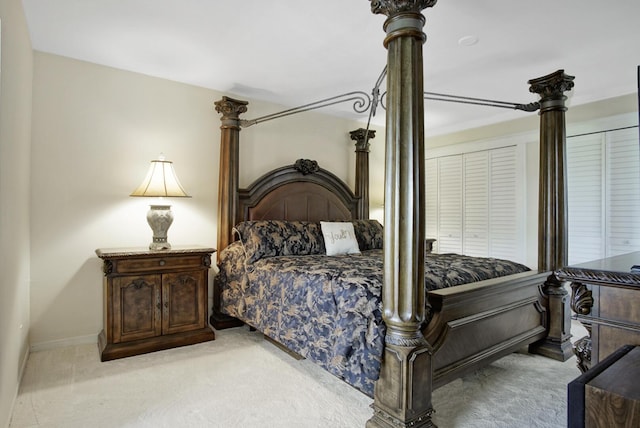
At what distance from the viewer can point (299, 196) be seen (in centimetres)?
429

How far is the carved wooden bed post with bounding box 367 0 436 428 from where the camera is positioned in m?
1.77

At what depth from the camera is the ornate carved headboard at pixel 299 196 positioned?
3.96 metres

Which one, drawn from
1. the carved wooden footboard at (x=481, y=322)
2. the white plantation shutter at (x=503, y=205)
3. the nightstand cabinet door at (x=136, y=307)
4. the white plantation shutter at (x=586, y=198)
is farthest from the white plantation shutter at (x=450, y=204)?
the nightstand cabinet door at (x=136, y=307)

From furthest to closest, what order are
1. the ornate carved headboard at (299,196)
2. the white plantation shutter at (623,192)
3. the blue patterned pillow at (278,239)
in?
the ornate carved headboard at (299,196) → the white plantation shutter at (623,192) → the blue patterned pillow at (278,239)

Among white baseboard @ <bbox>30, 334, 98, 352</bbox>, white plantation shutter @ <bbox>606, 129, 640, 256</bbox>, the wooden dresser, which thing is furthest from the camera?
white plantation shutter @ <bbox>606, 129, 640, 256</bbox>

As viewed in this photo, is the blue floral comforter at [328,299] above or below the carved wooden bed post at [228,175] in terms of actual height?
below

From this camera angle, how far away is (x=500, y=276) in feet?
8.85

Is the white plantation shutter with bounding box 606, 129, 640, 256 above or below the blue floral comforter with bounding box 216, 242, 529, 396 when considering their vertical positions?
above

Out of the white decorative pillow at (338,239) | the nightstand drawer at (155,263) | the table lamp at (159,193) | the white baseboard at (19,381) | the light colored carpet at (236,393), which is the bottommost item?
the light colored carpet at (236,393)

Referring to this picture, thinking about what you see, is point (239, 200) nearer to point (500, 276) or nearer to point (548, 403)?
point (500, 276)

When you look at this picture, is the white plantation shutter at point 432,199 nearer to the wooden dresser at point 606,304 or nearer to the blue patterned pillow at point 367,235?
the blue patterned pillow at point 367,235

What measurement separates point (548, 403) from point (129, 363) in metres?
2.87

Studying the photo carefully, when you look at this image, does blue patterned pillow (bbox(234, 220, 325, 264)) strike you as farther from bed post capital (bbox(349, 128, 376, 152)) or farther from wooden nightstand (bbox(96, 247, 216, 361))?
bed post capital (bbox(349, 128, 376, 152))

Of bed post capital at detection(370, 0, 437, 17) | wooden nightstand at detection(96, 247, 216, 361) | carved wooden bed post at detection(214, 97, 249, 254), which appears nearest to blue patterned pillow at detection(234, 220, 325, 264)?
carved wooden bed post at detection(214, 97, 249, 254)
